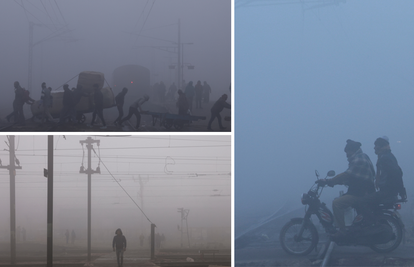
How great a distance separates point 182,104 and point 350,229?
242cm

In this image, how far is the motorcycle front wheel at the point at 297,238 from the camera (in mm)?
4844

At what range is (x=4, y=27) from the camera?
487 centimetres

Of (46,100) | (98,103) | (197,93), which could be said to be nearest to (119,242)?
(98,103)

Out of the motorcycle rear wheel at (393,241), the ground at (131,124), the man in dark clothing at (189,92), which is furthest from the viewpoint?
the man in dark clothing at (189,92)

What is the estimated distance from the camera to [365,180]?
4836 millimetres

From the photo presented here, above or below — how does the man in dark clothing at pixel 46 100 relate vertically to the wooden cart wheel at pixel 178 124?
above

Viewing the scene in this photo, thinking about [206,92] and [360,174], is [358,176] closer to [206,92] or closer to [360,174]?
[360,174]

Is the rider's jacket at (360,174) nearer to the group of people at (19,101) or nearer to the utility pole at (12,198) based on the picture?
the group of people at (19,101)

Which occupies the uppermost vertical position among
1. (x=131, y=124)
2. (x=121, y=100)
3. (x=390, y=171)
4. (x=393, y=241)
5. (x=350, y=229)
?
(x=121, y=100)

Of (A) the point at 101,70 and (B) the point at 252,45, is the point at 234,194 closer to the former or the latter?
(B) the point at 252,45

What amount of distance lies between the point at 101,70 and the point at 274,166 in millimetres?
2302

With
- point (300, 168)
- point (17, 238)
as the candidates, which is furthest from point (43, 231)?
point (300, 168)

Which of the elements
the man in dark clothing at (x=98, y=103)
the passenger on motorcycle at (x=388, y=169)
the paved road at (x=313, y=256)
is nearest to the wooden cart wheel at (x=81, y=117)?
the man in dark clothing at (x=98, y=103)

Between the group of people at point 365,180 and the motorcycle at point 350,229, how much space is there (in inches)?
2.9
